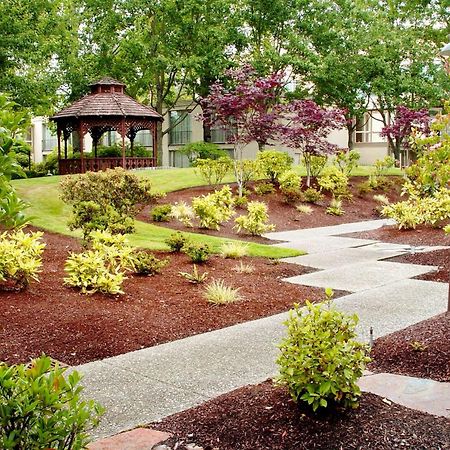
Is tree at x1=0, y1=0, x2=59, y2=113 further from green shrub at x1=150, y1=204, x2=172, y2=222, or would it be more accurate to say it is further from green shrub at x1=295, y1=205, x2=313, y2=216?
green shrub at x1=295, y1=205, x2=313, y2=216

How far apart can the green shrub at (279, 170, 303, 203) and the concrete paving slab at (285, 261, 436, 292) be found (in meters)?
8.54

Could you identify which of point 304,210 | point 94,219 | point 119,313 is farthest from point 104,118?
point 119,313

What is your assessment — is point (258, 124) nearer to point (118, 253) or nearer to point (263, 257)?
point (263, 257)

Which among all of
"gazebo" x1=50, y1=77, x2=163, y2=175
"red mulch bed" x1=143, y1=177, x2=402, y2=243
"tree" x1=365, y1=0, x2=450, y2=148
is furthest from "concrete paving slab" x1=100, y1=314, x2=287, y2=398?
"tree" x1=365, y1=0, x2=450, y2=148

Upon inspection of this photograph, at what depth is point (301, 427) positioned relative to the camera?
3379 mm

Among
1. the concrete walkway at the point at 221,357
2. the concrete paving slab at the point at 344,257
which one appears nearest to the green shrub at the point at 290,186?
the concrete paving slab at the point at 344,257

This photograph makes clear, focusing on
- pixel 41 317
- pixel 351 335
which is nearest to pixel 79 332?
pixel 41 317

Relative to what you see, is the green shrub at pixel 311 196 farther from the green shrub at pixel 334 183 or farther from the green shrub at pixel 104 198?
the green shrub at pixel 104 198

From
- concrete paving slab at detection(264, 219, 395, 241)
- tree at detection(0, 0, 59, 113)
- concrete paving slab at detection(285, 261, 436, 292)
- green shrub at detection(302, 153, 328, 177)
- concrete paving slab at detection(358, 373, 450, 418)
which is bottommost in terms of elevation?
concrete paving slab at detection(285, 261, 436, 292)

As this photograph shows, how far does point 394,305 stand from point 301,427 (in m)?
3.90

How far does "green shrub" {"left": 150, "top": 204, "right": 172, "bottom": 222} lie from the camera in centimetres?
1483

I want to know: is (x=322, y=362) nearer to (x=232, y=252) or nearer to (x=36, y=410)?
(x=36, y=410)

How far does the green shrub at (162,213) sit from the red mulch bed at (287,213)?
0.16 meters

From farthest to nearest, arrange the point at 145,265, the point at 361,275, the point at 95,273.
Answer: the point at 361,275
the point at 145,265
the point at 95,273
